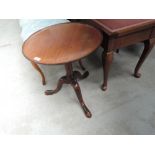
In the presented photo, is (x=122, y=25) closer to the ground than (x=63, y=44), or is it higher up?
higher up

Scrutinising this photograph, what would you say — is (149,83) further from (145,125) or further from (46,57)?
(46,57)

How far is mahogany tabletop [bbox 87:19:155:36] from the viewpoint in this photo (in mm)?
1191

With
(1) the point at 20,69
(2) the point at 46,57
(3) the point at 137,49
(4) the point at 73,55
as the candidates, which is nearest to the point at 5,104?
(1) the point at 20,69

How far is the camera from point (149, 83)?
1705 millimetres

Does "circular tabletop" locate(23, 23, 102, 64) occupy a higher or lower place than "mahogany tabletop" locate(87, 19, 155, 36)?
lower

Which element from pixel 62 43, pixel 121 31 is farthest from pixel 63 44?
pixel 121 31

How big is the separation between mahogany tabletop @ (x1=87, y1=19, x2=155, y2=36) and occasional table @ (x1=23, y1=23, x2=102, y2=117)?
6 centimetres

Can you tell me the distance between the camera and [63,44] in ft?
3.97

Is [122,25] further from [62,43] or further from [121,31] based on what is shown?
[62,43]

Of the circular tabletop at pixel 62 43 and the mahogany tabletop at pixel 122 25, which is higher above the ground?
the mahogany tabletop at pixel 122 25

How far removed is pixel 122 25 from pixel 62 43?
1.43 feet

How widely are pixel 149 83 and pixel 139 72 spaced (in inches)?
6.8

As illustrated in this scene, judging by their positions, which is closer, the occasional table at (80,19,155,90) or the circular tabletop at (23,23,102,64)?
the circular tabletop at (23,23,102,64)

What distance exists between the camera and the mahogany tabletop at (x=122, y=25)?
1.19 metres
